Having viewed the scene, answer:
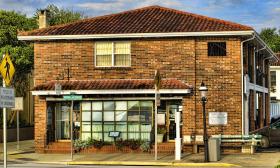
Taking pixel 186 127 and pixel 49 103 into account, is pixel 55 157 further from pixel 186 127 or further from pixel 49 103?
pixel 186 127

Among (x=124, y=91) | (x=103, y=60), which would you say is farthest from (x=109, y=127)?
(x=103, y=60)

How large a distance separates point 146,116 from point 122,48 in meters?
3.50

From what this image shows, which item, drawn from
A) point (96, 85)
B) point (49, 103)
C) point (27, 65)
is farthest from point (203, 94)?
point (27, 65)

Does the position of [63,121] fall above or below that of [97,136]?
above

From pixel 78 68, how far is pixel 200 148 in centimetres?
708

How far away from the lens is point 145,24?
29.8m

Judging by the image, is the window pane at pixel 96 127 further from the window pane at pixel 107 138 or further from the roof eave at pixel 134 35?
the roof eave at pixel 134 35

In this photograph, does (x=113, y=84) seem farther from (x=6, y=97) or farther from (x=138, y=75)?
(x=6, y=97)

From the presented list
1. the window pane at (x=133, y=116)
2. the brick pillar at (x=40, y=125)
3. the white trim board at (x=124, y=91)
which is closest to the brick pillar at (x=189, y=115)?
the white trim board at (x=124, y=91)

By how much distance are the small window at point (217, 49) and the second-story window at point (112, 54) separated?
3966mm

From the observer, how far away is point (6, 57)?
51.2 feet

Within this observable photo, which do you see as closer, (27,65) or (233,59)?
(233,59)

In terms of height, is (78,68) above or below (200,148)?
above

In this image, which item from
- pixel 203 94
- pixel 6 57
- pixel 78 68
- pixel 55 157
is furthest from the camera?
pixel 78 68
